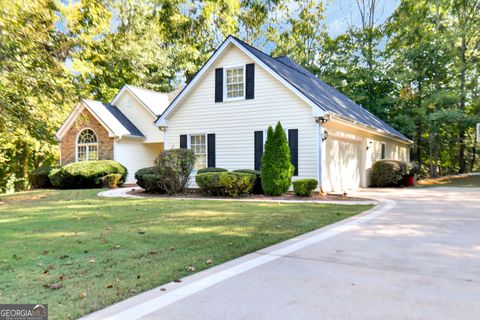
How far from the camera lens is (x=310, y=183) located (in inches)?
439

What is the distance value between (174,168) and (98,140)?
8.63m

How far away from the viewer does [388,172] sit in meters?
15.6

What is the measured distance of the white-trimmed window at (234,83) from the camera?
14.1 metres

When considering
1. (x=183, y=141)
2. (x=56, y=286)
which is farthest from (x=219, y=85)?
(x=56, y=286)

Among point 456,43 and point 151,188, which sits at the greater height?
point 456,43

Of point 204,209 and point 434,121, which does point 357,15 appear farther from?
point 204,209

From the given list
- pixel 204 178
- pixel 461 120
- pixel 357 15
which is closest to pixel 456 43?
pixel 461 120

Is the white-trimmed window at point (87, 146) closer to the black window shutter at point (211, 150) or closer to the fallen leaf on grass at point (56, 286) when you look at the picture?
the black window shutter at point (211, 150)

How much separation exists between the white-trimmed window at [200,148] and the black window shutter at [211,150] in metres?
0.22

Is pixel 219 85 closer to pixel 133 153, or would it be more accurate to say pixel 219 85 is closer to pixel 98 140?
pixel 133 153

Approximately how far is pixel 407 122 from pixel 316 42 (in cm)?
1170

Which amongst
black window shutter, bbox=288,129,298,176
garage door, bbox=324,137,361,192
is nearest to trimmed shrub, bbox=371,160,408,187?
garage door, bbox=324,137,361,192

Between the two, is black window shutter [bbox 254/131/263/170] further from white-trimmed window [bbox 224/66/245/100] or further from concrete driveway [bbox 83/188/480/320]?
concrete driveway [bbox 83/188/480/320]

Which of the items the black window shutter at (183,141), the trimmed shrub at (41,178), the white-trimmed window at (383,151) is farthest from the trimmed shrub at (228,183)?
the trimmed shrub at (41,178)
